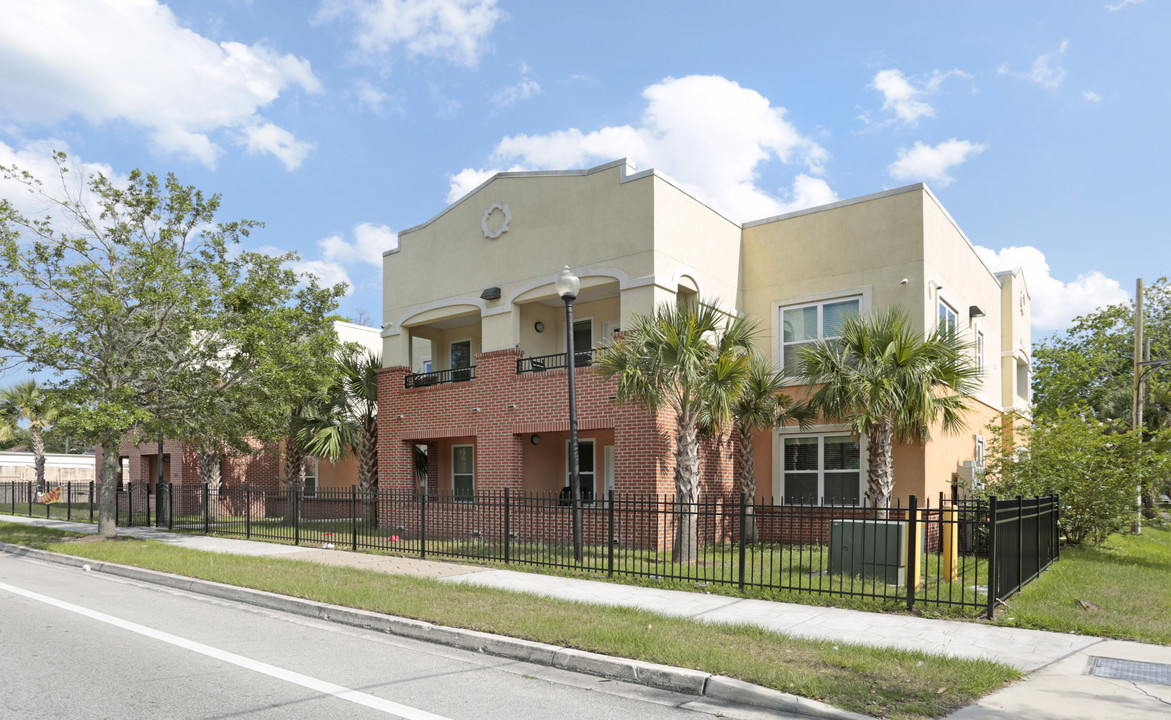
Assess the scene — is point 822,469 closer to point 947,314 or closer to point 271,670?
point 947,314

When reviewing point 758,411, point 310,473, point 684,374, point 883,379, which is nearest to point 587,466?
Answer: point 758,411

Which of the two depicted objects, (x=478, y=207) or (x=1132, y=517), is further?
(x=478, y=207)

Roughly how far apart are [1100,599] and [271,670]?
9.95m

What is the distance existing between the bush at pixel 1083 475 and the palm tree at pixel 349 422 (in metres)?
15.5

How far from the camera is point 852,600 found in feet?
33.4

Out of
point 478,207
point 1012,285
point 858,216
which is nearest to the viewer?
point 858,216

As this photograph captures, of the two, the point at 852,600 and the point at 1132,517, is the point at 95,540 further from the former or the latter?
the point at 1132,517

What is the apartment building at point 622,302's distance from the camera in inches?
663

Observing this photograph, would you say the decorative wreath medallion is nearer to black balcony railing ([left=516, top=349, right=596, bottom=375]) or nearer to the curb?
black balcony railing ([left=516, top=349, right=596, bottom=375])

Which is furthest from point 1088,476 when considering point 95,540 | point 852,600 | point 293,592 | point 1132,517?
point 95,540

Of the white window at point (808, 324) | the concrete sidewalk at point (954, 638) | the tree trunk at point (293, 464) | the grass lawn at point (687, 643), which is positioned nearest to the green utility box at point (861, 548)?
the concrete sidewalk at point (954, 638)

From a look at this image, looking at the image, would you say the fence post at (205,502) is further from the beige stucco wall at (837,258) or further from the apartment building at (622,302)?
the beige stucco wall at (837,258)

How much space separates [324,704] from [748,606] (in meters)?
5.62

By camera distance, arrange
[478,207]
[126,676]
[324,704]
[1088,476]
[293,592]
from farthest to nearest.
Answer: [478,207] → [1088,476] → [293,592] → [126,676] → [324,704]
